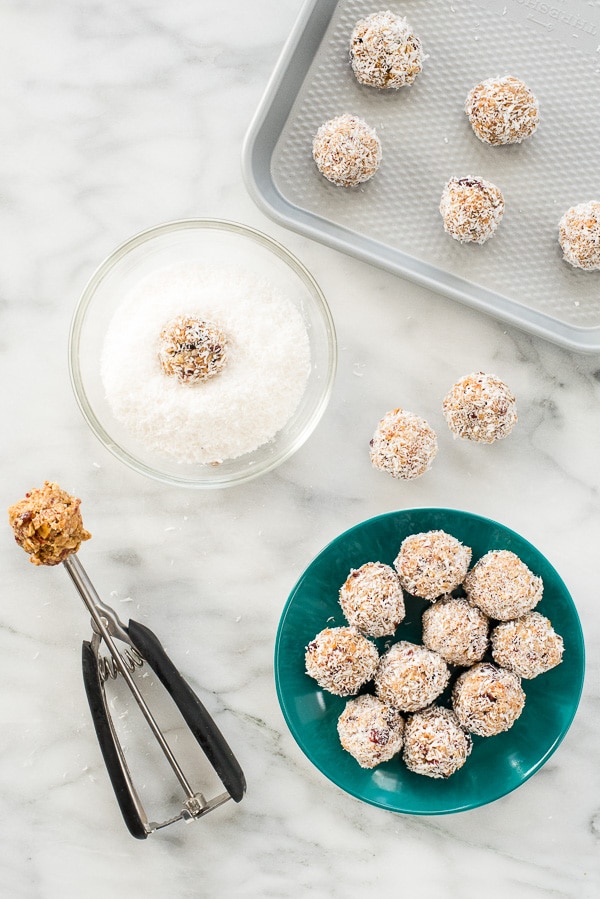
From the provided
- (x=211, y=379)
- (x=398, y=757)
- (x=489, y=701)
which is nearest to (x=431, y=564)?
(x=489, y=701)

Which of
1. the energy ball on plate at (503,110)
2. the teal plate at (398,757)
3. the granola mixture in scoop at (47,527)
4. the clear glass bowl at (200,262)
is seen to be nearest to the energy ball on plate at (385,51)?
the energy ball on plate at (503,110)

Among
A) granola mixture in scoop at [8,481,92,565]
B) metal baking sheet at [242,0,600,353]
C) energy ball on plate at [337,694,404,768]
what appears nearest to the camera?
granola mixture in scoop at [8,481,92,565]

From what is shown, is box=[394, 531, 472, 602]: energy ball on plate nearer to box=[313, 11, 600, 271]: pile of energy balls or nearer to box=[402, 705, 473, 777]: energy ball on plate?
box=[402, 705, 473, 777]: energy ball on plate

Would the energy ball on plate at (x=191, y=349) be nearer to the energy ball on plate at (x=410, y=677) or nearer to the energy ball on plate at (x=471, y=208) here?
the energy ball on plate at (x=471, y=208)

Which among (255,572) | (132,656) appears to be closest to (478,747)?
(255,572)

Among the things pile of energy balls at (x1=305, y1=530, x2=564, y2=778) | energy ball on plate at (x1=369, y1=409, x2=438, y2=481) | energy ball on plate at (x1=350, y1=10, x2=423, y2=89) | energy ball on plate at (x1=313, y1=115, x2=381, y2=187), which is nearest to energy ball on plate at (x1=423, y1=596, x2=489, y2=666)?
pile of energy balls at (x1=305, y1=530, x2=564, y2=778)

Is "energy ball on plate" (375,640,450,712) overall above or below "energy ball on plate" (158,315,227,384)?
below

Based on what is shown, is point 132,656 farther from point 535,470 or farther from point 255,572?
point 535,470
